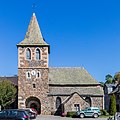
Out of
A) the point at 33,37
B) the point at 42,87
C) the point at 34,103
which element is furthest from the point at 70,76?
the point at 33,37

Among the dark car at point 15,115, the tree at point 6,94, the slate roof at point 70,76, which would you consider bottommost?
the dark car at point 15,115

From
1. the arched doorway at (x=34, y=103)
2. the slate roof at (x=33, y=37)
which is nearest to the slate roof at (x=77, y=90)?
the arched doorway at (x=34, y=103)

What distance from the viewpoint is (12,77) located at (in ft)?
254

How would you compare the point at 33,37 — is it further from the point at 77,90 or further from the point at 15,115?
the point at 15,115

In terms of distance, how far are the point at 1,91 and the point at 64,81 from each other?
12.3 metres

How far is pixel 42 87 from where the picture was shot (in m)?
61.6

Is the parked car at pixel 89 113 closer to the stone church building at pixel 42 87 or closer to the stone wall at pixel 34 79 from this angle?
the stone church building at pixel 42 87

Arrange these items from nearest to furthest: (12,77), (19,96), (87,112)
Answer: (87,112), (19,96), (12,77)

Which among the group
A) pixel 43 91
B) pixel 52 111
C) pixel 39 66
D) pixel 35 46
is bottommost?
pixel 52 111

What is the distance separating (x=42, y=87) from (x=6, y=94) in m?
7.25

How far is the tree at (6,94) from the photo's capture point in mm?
62428

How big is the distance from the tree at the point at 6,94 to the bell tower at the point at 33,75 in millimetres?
2525

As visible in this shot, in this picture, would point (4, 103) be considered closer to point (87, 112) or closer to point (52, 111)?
point (52, 111)

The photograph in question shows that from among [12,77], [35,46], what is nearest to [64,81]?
[35,46]
